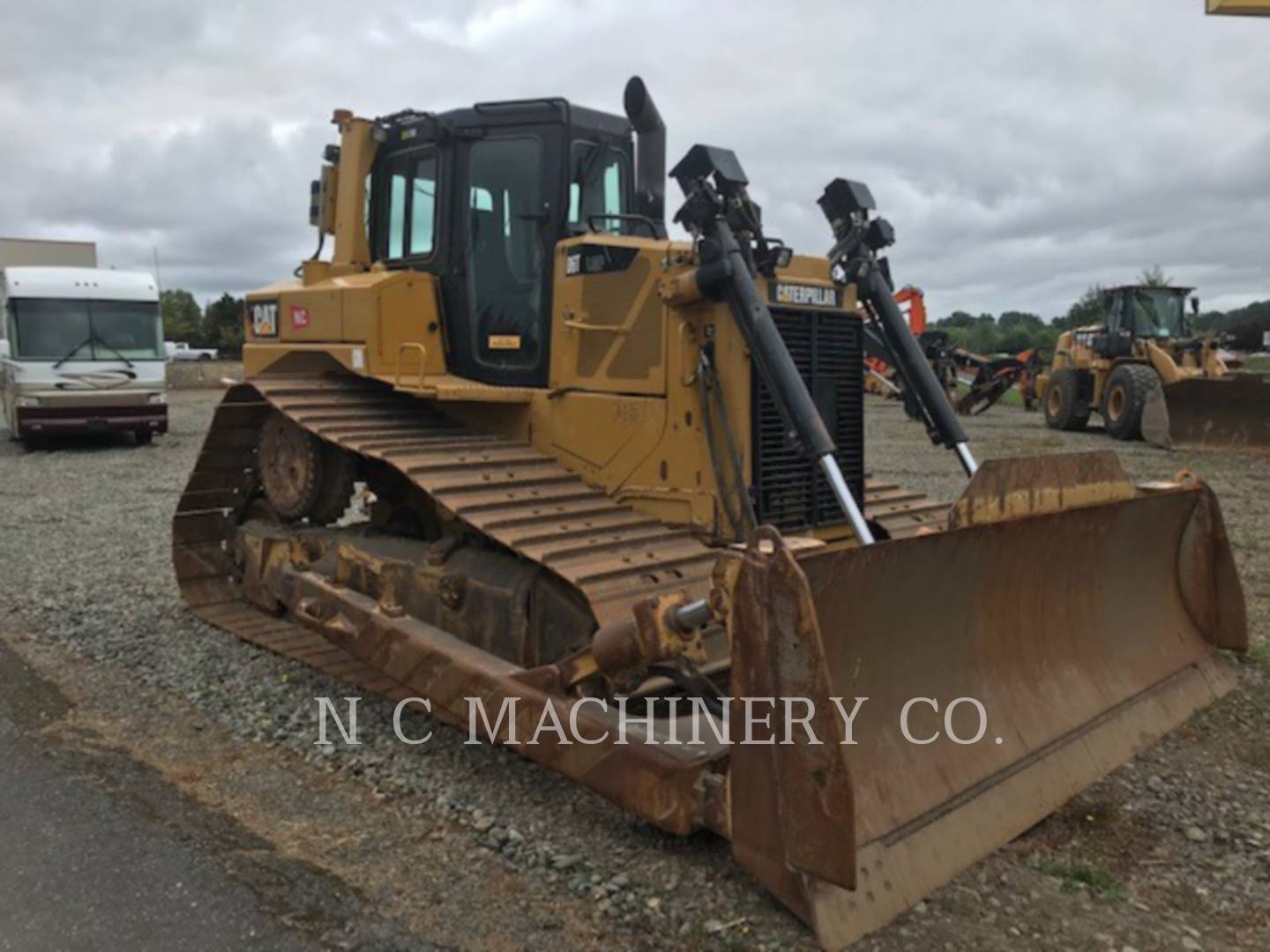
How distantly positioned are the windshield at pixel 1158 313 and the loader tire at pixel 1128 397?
1495 mm

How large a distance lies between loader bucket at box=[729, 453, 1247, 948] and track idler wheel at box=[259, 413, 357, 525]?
3377 mm

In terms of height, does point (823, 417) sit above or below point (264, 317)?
below

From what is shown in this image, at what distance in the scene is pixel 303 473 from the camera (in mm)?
5852

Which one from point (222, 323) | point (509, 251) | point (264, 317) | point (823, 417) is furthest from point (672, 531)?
point (222, 323)

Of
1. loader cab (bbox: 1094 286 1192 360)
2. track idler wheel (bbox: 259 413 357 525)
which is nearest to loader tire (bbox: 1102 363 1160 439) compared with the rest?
loader cab (bbox: 1094 286 1192 360)

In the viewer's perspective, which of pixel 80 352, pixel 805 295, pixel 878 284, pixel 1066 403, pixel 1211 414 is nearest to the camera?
pixel 805 295

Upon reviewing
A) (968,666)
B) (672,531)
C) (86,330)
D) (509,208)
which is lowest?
(968,666)

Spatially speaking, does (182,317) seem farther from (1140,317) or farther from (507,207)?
(507,207)

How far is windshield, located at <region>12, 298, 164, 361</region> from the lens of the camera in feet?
51.4

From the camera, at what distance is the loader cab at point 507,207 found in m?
5.34

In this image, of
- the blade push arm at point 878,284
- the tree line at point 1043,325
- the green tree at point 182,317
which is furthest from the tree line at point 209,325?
the blade push arm at point 878,284

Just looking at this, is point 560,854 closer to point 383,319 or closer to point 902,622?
point 902,622

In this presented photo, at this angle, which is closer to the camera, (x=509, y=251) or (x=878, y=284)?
(x=878, y=284)

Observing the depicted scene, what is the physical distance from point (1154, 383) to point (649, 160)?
14.8 m
